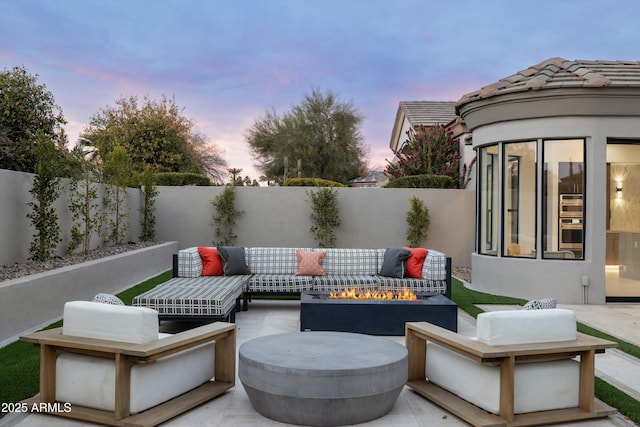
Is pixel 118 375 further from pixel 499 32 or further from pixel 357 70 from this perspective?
pixel 357 70

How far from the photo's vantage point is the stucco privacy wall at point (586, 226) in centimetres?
799

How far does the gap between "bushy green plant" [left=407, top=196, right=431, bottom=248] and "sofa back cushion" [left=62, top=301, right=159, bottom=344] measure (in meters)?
9.97

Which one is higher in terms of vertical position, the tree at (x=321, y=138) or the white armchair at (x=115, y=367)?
the tree at (x=321, y=138)

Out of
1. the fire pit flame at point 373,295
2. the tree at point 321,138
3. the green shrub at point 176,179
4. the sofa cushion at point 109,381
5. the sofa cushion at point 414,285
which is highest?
the tree at point 321,138

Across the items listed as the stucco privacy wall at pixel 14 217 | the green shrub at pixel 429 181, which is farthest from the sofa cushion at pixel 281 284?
the green shrub at pixel 429 181

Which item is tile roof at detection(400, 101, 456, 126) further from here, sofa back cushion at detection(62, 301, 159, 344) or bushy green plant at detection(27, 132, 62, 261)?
sofa back cushion at detection(62, 301, 159, 344)

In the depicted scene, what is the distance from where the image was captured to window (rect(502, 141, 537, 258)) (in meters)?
8.51

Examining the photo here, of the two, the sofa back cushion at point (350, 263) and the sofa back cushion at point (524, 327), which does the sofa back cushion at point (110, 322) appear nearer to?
the sofa back cushion at point (524, 327)

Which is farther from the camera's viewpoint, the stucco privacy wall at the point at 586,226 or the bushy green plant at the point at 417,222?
the bushy green plant at the point at 417,222

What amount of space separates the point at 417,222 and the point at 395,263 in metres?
5.77

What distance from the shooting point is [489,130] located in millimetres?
9055

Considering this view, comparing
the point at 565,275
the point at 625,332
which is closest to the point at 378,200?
the point at 565,275

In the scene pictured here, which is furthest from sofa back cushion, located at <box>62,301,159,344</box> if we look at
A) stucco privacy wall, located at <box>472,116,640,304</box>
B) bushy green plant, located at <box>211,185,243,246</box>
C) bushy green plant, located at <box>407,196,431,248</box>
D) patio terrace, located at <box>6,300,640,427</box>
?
bushy green plant, located at <box>407,196,431,248</box>

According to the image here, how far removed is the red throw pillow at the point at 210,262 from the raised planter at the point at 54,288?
1595 mm
